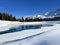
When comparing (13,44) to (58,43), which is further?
(13,44)

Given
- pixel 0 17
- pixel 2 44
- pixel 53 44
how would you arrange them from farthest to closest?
pixel 0 17
pixel 2 44
pixel 53 44

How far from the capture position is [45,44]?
27.5 ft

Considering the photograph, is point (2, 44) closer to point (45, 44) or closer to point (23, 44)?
point (23, 44)

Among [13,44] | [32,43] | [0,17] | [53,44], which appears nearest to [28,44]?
[32,43]

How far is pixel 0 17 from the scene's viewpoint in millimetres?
92312

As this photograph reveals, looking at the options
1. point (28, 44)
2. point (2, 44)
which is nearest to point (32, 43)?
point (28, 44)

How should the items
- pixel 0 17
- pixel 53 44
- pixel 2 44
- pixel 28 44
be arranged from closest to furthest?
pixel 53 44
pixel 28 44
pixel 2 44
pixel 0 17

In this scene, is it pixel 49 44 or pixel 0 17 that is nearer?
pixel 49 44

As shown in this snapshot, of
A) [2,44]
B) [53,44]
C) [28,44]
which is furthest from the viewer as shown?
[2,44]

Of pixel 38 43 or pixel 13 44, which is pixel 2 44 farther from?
pixel 38 43

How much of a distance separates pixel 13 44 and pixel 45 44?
258 cm

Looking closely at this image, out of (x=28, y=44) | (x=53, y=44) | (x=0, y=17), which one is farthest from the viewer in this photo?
(x=0, y=17)

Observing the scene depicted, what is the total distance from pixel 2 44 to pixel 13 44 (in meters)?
0.96

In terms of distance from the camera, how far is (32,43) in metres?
9.02
